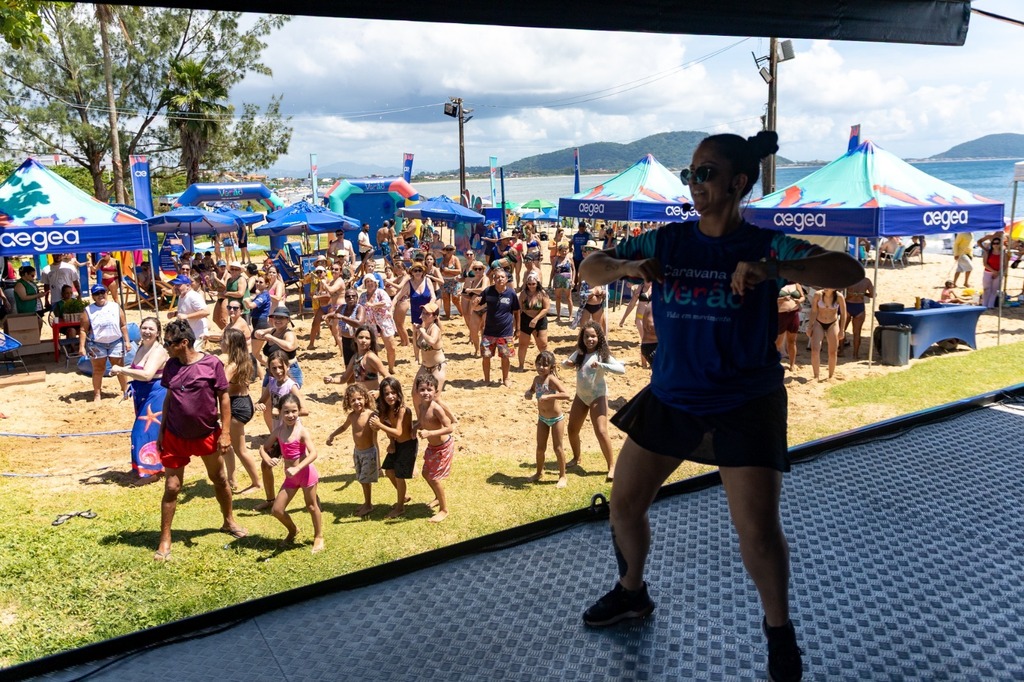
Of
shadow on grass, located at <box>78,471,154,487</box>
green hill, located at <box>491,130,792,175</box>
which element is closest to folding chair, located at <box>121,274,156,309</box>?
shadow on grass, located at <box>78,471,154,487</box>

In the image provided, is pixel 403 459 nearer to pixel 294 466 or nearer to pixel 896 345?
pixel 294 466

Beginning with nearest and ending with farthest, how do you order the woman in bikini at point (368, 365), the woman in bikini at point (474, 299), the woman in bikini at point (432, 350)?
the woman in bikini at point (368, 365) < the woman in bikini at point (432, 350) < the woman in bikini at point (474, 299)

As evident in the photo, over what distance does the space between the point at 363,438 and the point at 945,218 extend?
8.66 m

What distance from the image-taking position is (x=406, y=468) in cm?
596

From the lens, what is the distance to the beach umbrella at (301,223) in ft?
55.8

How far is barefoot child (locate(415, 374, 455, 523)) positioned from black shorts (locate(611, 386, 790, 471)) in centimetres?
364

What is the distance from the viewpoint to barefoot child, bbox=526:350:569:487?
646 cm

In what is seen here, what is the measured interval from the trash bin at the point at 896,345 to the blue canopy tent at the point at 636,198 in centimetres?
391

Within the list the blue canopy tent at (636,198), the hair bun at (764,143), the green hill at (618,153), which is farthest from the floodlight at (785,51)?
the green hill at (618,153)

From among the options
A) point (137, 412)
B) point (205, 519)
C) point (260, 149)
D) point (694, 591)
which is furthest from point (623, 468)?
point (260, 149)

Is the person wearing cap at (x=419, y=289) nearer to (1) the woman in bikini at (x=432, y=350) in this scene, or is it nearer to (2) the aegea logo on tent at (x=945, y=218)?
(1) the woman in bikini at (x=432, y=350)

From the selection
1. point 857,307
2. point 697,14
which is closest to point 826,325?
point 857,307

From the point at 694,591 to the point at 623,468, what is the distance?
0.71 meters

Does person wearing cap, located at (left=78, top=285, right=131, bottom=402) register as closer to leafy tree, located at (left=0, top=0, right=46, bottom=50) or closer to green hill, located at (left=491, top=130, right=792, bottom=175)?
leafy tree, located at (left=0, top=0, right=46, bottom=50)
